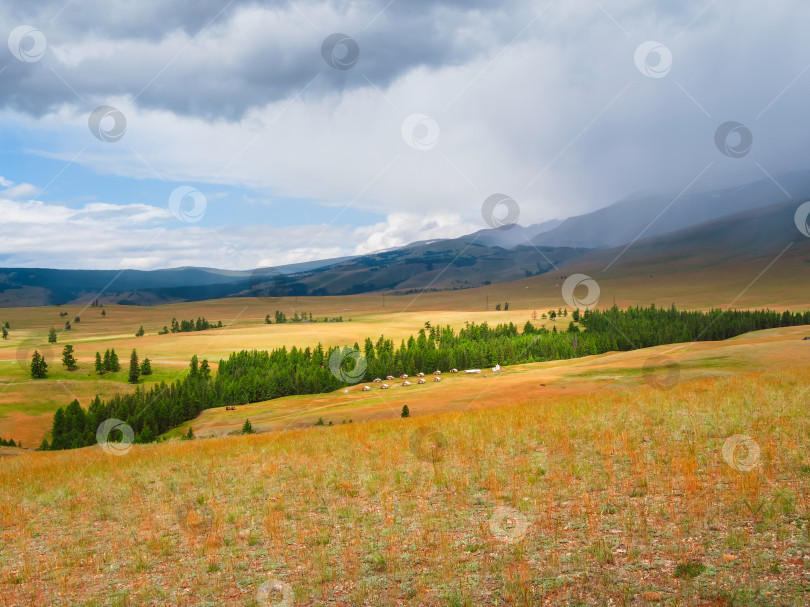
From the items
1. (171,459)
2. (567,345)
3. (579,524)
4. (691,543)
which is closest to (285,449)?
(171,459)

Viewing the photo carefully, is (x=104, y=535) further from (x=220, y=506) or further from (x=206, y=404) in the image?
(x=206, y=404)

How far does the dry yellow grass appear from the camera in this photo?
932 cm

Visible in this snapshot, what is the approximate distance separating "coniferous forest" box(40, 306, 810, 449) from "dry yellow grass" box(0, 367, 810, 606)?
7933 centimetres

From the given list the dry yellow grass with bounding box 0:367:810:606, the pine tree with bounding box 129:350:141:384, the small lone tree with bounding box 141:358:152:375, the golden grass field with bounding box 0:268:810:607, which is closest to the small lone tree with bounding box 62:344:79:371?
the pine tree with bounding box 129:350:141:384

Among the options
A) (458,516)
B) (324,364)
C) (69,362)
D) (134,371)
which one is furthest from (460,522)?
(69,362)

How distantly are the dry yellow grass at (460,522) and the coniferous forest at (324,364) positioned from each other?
79.3 meters

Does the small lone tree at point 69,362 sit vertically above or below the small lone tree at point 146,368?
above

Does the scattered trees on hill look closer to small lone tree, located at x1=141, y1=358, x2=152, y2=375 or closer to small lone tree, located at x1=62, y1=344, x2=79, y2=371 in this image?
small lone tree, located at x1=62, y1=344, x2=79, y2=371

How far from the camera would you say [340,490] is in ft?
53.9

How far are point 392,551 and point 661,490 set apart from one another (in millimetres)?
7105

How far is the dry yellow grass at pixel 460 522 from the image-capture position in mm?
9320

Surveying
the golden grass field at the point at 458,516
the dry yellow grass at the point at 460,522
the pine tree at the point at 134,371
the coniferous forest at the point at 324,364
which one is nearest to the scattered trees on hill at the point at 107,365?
the pine tree at the point at 134,371

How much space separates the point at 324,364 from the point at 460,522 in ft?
492

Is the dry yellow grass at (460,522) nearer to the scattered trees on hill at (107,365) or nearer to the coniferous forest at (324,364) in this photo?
the coniferous forest at (324,364)
